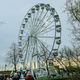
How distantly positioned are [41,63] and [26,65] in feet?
12.2

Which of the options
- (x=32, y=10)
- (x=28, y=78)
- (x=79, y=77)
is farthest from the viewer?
(x=32, y=10)

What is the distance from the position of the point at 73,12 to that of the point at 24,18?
76.0 feet

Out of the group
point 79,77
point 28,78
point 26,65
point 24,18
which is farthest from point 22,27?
point 79,77

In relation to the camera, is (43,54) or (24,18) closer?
(43,54)

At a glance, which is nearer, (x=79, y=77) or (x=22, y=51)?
(x=79, y=77)

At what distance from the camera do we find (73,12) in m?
36.7

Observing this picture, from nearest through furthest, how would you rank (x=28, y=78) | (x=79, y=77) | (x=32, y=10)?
1. (x=79, y=77)
2. (x=28, y=78)
3. (x=32, y=10)

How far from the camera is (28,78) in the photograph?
1041 inches

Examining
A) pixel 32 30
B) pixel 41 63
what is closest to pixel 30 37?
pixel 32 30

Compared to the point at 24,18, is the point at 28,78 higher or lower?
lower

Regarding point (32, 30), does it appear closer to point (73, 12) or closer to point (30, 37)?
point (30, 37)

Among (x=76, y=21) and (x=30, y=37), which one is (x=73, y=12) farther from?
(x=30, y=37)

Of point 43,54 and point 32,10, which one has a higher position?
point 32,10

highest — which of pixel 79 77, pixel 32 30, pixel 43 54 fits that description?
pixel 32 30
